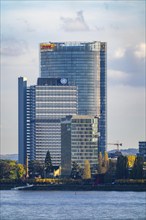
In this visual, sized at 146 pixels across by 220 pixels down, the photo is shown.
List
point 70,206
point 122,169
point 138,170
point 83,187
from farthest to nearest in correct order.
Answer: point 122,169, point 138,170, point 83,187, point 70,206

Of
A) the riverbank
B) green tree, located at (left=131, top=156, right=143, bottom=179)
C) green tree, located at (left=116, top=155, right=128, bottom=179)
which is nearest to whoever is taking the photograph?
the riverbank

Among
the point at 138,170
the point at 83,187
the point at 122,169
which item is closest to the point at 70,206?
the point at 83,187

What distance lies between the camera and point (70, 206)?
131500mm

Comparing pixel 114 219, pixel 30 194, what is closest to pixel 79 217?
pixel 114 219

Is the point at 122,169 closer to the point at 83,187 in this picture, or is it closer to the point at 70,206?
the point at 83,187

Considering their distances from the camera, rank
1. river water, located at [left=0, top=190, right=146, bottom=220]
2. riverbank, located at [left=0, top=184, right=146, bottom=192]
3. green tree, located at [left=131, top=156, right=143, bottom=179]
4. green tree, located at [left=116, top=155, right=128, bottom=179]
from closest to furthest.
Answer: river water, located at [left=0, top=190, right=146, bottom=220] → riverbank, located at [left=0, top=184, right=146, bottom=192] → green tree, located at [left=131, top=156, right=143, bottom=179] → green tree, located at [left=116, top=155, right=128, bottom=179]

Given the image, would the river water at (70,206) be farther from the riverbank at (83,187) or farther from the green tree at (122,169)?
the green tree at (122,169)

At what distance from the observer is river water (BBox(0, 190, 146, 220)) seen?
11450 centimetres

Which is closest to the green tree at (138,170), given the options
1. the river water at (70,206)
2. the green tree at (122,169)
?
the green tree at (122,169)

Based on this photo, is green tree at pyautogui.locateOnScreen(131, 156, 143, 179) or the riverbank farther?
green tree at pyautogui.locateOnScreen(131, 156, 143, 179)

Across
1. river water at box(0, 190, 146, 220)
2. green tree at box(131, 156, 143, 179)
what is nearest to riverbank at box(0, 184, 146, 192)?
green tree at box(131, 156, 143, 179)

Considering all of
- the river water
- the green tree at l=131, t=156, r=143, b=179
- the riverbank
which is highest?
the green tree at l=131, t=156, r=143, b=179

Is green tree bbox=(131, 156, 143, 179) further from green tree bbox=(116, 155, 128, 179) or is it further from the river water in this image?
the river water

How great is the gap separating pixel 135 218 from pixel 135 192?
6252 centimetres
